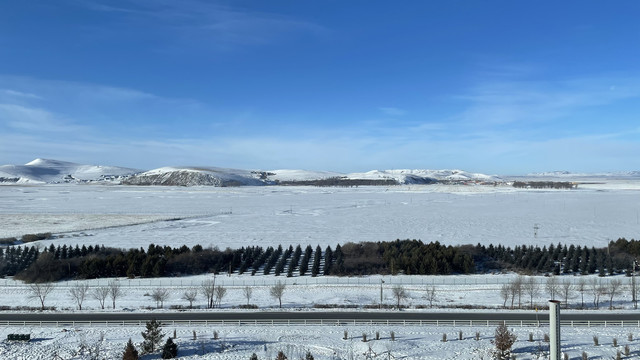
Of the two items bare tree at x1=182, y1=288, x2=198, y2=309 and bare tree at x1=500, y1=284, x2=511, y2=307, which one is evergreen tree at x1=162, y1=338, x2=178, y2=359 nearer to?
bare tree at x1=182, y1=288, x2=198, y2=309

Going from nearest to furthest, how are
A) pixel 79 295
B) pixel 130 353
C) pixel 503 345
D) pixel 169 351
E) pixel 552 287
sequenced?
1. pixel 130 353
2. pixel 503 345
3. pixel 169 351
4. pixel 552 287
5. pixel 79 295

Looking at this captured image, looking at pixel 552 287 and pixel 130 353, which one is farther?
pixel 552 287

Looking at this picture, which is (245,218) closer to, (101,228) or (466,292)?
(101,228)

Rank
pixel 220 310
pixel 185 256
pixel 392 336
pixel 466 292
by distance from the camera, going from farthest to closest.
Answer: pixel 185 256 < pixel 466 292 < pixel 220 310 < pixel 392 336

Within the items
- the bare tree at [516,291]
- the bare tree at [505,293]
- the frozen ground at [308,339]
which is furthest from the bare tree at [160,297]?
the bare tree at [516,291]

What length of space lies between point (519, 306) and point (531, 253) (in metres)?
11.7

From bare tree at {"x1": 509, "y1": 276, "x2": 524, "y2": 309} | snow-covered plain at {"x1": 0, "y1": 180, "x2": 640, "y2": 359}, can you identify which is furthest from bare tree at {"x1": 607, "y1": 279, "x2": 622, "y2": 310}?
bare tree at {"x1": 509, "y1": 276, "x2": 524, "y2": 309}

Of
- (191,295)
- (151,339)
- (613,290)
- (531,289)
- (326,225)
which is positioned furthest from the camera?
(326,225)

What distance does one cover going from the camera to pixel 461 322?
21.5 m

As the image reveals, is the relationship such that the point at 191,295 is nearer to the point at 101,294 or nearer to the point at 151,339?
the point at 101,294

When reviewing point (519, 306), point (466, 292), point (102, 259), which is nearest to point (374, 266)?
point (466, 292)

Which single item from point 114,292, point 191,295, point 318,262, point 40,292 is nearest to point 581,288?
point 318,262

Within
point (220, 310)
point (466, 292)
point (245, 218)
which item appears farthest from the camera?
point (245, 218)

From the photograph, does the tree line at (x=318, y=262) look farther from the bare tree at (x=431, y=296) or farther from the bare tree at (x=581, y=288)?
the bare tree at (x=431, y=296)
